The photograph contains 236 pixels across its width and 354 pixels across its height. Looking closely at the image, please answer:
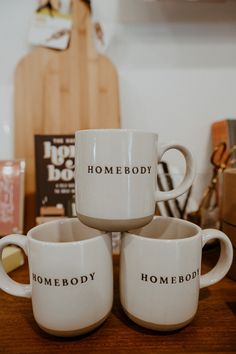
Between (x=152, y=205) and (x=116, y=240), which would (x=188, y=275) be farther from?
(x=116, y=240)

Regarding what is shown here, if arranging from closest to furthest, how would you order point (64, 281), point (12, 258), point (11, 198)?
1. point (64, 281)
2. point (12, 258)
3. point (11, 198)

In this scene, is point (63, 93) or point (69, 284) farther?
point (63, 93)

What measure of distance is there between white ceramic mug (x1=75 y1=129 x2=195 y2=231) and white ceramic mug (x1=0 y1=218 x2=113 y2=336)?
35mm

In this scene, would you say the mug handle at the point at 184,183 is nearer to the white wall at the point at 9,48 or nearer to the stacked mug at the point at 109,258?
the stacked mug at the point at 109,258

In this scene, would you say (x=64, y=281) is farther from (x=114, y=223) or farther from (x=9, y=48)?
(x=9, y=48)

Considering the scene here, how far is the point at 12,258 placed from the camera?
53 centimetres

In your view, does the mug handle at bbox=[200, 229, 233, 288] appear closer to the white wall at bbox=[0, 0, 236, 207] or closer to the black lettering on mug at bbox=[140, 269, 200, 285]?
the black lettering on mug at bbox=[140, 269, 200, 285]

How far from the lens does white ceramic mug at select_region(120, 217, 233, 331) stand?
0.35 m

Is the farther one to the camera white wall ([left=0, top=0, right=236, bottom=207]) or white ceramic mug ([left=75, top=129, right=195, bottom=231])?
white wall ([left=0, top=0, right=236, bottom=207])

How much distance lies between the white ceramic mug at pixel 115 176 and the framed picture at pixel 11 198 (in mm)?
333

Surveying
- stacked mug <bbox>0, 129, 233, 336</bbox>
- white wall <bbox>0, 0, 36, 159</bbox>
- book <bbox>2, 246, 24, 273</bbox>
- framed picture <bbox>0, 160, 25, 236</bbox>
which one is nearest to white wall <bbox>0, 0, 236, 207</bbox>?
white wall <bbox>0, 0, 36, 159</bbox>

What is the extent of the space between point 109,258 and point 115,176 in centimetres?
11

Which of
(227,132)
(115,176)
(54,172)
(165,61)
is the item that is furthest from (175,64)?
(115,176)

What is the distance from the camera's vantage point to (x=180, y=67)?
2.48 ft
